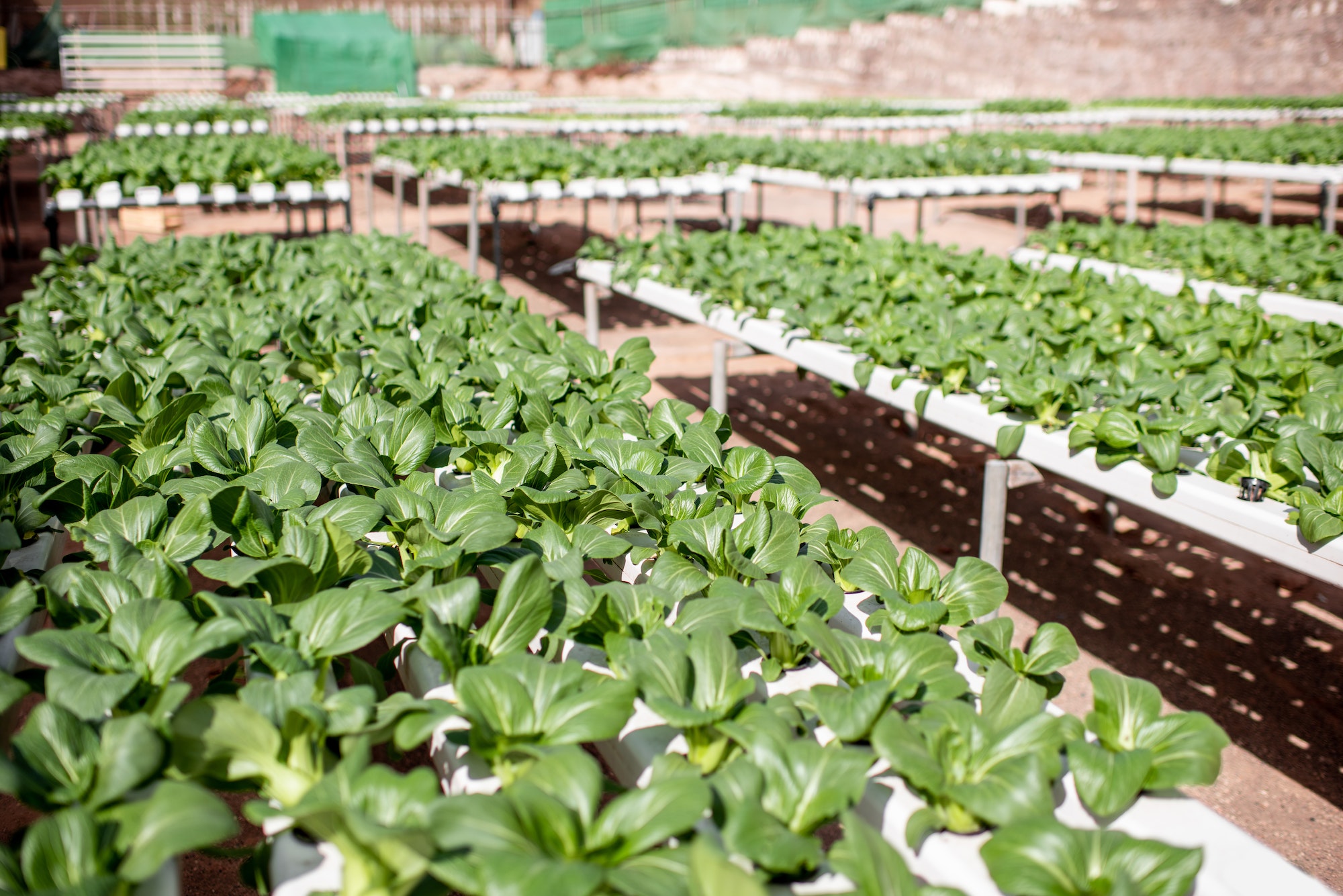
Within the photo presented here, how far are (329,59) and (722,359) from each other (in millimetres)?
22809

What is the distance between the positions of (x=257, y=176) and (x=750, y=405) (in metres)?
3.25

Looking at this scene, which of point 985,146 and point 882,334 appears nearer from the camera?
point 882,334

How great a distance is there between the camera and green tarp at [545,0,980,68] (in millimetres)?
24719

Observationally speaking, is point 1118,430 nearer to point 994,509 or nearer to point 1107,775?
point 994,509

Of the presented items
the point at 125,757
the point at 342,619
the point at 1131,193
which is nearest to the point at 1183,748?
the point at 342,619

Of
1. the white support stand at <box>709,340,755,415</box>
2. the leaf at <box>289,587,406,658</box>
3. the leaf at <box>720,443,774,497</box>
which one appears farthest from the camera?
the white support stand at <box>709,340,755,415</box>

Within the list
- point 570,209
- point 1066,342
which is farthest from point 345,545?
point 570,209

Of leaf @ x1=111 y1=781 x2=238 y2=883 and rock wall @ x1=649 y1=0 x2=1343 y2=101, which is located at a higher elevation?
rock wall @ x1=649 y1=0 x2=1343 y2=101

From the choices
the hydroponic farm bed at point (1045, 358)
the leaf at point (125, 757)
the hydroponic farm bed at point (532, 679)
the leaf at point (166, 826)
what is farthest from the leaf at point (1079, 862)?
the hydroponic farm bed at point (1045, 358)

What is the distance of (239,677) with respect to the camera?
4.32 feet

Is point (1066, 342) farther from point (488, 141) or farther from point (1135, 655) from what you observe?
point (488, 141)

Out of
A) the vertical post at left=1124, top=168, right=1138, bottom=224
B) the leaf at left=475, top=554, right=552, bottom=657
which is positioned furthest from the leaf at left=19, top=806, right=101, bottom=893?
the vertical post at left=1124, top=168, right=1138, bottom=224

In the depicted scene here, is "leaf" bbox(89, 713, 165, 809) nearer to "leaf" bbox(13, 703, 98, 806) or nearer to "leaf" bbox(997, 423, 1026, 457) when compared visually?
"leaf" bbox(13, 703, 98, 806)

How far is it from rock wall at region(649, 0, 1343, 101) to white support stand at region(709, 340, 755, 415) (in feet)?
70.3
